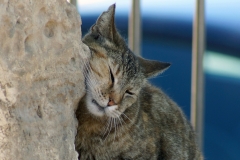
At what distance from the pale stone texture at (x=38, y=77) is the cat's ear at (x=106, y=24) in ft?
1.23

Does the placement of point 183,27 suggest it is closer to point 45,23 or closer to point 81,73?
point 81,73

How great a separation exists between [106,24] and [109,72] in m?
0.22

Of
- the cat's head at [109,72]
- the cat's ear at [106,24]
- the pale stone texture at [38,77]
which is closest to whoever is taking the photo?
the pale stone texture at [38,77]

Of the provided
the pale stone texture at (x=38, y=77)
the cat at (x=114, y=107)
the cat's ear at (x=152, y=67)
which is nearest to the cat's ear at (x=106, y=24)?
the cat at (x=114, y=107)

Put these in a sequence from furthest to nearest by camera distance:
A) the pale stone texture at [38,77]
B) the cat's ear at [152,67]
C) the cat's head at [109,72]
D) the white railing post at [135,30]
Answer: the white railing post at [135,30] < the cat's ear at [152,67] < the cat's head at [109,72] < the pale stone texture at [38,77]

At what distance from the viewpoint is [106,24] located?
2066mm

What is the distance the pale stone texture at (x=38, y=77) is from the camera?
4.75 ft

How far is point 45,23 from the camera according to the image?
1.53 m

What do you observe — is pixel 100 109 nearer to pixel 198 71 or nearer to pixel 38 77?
pixel 38 77

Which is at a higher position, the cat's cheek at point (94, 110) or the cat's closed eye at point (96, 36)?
the cat's closed eye at point (96, 36)

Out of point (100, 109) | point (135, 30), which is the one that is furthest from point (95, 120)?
point (135, 30)

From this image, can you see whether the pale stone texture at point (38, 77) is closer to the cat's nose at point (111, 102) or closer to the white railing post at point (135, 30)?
the cat's nose at point (111, 102)

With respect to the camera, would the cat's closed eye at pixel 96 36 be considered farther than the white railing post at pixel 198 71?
No

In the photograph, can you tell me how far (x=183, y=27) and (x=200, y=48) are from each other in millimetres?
239
